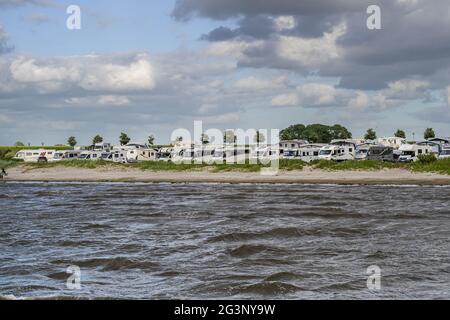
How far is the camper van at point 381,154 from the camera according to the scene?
79.5 m

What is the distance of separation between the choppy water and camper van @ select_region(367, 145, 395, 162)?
32043mm

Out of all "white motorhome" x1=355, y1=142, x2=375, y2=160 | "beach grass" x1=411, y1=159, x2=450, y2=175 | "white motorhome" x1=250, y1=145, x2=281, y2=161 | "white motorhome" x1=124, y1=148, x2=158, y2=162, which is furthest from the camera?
"white motorhome" x1=124, y1=148, x2=158, y2=162

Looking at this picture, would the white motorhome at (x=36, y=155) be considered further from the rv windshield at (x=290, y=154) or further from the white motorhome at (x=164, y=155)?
the rv windshield at (x=290, y=154)

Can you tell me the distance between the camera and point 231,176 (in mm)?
73500

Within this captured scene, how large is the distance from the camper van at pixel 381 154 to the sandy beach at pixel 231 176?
10694mm

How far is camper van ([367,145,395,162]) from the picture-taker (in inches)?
3130

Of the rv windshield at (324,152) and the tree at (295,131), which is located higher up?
the tree at (295,131)

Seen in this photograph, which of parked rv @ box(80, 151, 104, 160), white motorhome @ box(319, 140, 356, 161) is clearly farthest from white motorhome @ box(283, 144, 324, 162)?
parked rv @ box(80, 151, 104, 160)

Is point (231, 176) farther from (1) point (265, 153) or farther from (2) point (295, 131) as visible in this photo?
(2) point (295, 131)

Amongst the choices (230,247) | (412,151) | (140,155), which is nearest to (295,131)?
(140,155)

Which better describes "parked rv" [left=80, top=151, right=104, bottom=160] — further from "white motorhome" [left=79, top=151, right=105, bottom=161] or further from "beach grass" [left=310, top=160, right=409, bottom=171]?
"beach grass" [left=310, top=160, right=409, bottom=171]

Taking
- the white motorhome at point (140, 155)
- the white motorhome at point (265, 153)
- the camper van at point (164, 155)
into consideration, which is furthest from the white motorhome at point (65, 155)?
the white motorhome at point (265, 153)
